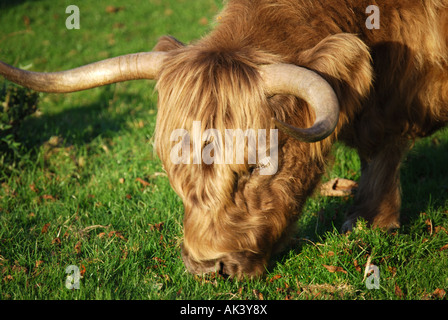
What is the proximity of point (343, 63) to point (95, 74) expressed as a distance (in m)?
1.59

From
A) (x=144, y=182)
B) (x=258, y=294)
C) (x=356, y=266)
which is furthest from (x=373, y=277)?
(x=144, y=182)

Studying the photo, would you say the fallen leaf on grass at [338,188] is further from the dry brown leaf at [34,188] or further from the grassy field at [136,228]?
the dry brown leaf at [34,188]

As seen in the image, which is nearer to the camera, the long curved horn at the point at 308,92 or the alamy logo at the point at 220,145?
the long curved horn at the point at 308,92

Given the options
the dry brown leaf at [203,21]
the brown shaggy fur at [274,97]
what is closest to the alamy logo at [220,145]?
the brown shaggy fur at [274,97]

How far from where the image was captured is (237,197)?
9.12 feet

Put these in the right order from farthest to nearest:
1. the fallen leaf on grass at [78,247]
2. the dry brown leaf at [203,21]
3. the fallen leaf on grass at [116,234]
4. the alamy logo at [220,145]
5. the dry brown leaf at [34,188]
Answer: the dry brown leaf at [203,21]
the dry brown leaf at [34,188]
the fallen leaf on grass at [116,234]
the fallen leaf on grass at [78,247]
the alamy logo at [220,145]

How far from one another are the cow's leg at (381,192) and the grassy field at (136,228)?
19 centimetres

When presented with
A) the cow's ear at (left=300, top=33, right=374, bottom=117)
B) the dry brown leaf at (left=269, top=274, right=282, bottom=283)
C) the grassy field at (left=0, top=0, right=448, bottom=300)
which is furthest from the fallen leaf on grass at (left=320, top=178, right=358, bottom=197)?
the cow's ear at (left=300, top=33, right=374, bottom=117)

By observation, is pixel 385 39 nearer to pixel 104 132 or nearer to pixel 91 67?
pixel 91 67

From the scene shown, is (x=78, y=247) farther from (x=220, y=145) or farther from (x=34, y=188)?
(x=220, y=145)

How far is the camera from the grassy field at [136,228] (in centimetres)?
308

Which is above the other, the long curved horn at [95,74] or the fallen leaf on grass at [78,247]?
the long curved horn at [95,74]

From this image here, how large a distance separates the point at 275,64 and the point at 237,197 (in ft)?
2.69
